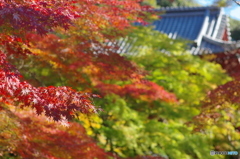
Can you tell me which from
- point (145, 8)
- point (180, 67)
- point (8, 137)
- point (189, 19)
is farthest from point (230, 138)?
point (189, 19)

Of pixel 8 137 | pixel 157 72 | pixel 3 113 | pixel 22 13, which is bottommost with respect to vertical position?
pixel 157 72

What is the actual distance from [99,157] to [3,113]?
1680 millimetres

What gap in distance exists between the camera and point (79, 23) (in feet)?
16.6

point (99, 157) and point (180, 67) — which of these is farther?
point (180, 67)

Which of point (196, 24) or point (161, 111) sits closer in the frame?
point (161, 111)

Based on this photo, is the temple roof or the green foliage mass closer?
the green foliage mass

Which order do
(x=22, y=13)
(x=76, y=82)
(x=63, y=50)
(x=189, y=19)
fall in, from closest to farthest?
(x=22, y=13)
(x=63, y=50)
(x=76, y=82)
(x=189, y=19)

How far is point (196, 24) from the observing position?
16.6m

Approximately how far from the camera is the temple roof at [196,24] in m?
15.6

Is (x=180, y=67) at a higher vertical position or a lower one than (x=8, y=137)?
lower

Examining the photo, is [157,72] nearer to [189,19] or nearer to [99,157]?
[99,157]

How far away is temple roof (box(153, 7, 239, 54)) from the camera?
1564cm

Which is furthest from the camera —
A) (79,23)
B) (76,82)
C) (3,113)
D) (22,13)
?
(76,82)

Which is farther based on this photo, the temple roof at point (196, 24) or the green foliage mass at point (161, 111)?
the temple roof at point (196, 24)
